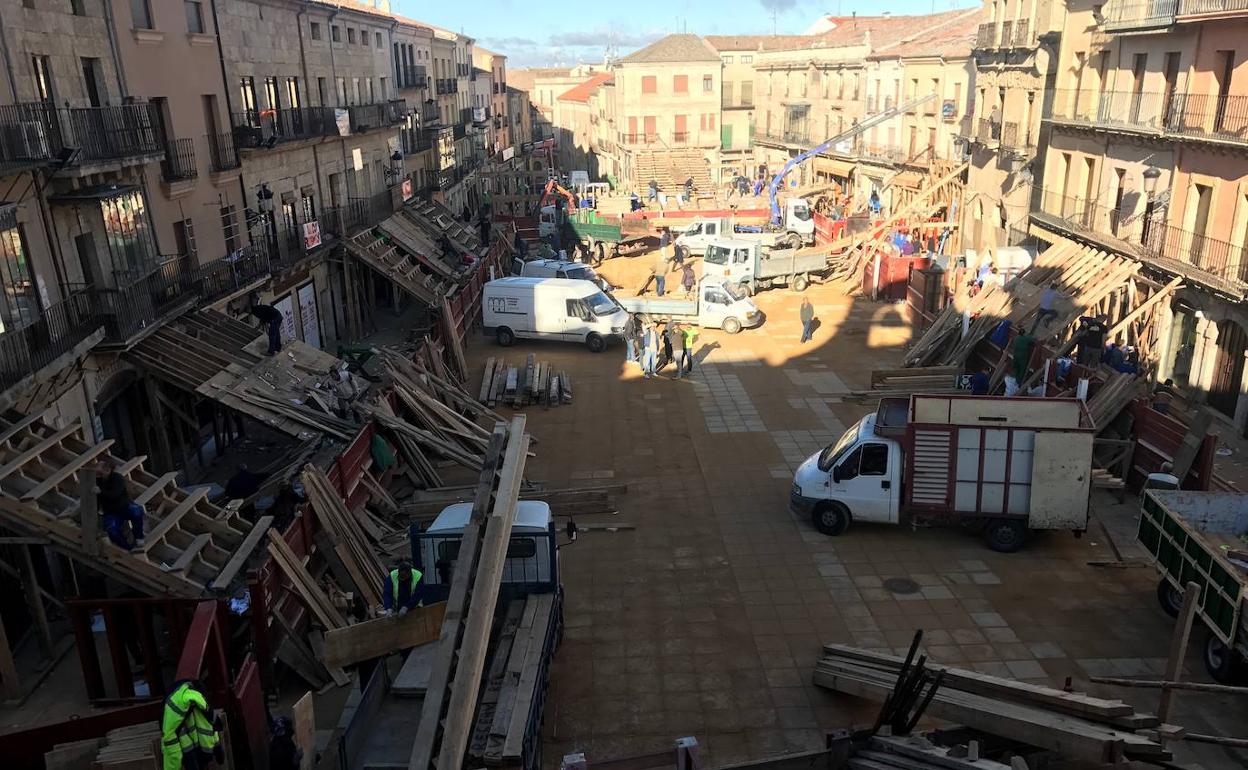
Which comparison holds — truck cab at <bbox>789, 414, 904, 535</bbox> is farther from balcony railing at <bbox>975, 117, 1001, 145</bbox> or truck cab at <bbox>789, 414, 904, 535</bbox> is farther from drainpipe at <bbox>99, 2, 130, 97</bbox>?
balcony railing at <bbox>975, 117, 1001, 145</bbox>

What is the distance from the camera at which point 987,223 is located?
3797 centimetres

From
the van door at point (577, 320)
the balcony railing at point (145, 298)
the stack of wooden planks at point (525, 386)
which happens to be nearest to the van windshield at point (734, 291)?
the van door at point (577, 320)

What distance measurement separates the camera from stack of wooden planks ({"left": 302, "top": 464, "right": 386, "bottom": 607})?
1351 centimetres

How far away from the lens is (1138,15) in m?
26.4

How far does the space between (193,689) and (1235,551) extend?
41.5 ft

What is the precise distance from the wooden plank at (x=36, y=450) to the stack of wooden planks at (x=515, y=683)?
6.67 metres

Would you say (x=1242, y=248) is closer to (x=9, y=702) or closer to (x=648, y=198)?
(x=9, y=702)

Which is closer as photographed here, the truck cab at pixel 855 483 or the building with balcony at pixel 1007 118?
the truck cab at pixel 855 483

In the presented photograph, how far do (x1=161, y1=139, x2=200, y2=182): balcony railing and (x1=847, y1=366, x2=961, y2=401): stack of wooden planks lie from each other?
1727cm

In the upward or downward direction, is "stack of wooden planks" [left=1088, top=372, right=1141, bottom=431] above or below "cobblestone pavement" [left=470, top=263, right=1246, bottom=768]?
above

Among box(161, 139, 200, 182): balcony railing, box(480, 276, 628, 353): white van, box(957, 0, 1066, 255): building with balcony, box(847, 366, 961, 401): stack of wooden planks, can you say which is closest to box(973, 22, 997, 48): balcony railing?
box(957, 0, 1066, 255): building with balcony

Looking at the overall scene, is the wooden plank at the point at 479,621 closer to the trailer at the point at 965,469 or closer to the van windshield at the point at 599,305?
the trailer at the point at 965,469

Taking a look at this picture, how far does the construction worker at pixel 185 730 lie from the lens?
803 centimetres

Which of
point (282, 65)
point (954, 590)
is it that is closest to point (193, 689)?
point (954, 590)
